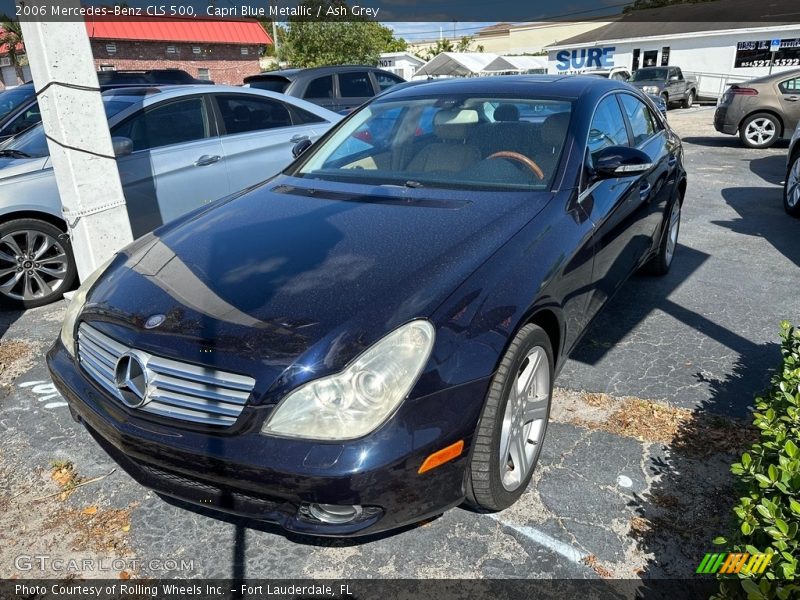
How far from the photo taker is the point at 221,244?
2660mm

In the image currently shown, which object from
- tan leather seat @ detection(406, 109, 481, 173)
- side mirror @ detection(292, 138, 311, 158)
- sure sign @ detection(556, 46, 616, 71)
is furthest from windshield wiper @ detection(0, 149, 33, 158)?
sure sign @ detection(556, 46, 616, 71)

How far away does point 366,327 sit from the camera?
1.97 m

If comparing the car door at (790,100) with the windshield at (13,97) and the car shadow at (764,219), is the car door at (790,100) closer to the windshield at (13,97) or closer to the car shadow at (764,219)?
the car shadow at (764,219)

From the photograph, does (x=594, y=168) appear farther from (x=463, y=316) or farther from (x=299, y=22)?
(x=299, y=22)

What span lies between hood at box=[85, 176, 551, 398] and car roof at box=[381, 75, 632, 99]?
0.93 metres

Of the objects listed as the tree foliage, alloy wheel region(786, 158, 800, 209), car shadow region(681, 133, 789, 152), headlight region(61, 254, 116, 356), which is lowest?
car shadow region(681, 133, 789, 152)

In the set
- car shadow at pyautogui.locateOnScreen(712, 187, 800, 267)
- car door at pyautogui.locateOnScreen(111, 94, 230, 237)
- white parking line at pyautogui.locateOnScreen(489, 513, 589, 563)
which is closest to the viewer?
white parking line at pyautogui.locateOnScreen(489, 513, 589, 563)

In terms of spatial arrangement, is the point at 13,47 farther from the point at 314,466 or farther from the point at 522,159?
the point at 314,466

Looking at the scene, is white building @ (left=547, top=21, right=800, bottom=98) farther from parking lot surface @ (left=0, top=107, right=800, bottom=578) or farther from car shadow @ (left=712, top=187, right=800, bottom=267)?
parking lot surface @ (left=0, top=107, right=800, bottom=578)

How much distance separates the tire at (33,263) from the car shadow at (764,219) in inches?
249

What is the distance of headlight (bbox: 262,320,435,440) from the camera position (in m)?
1.85

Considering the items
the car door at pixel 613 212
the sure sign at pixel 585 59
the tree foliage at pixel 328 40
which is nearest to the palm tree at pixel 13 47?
the tree foliage at pixel 328 40

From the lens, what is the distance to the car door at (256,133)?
5621mm

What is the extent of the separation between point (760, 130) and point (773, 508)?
12304 mm
